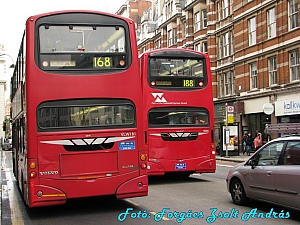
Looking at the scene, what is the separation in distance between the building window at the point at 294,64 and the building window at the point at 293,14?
1678mm

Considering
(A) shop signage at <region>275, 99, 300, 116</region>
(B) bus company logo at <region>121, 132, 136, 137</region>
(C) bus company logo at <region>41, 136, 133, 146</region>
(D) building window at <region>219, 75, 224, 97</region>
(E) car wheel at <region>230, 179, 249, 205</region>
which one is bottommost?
(E) car wheel at <region>230, 179, 249, 205</region>

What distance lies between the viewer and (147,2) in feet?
234

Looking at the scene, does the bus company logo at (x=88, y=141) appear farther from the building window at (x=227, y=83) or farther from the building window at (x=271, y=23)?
the building window at (x=227, y=83)

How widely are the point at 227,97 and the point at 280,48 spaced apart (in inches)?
344

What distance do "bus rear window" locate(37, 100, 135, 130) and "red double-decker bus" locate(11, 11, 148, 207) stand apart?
20mm

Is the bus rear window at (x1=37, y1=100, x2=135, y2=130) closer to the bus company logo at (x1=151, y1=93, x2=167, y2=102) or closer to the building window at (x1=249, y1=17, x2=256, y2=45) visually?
the bus company logo at (x1=151, y1=93, x2=167, y2=102)

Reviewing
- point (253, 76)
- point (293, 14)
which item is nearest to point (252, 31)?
point (253, 76)

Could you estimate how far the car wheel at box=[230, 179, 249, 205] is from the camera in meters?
9.59

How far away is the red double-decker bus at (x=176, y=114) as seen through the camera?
1423 cm

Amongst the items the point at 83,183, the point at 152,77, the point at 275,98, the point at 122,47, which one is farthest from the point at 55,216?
the point at 275,98

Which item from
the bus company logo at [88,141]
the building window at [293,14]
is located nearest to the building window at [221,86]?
the building window at [293,14]

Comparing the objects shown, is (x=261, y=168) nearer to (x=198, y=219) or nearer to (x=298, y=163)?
(x=298, y=163)

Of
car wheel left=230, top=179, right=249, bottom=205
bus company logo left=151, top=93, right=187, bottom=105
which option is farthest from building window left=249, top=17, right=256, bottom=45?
Answer: car wheel left=230, top=179, right=249, bottom=205

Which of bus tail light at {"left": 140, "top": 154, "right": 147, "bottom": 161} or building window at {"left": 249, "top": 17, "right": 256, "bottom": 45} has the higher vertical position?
building window at {"left": 249, "top": 17, "right": 256, "bottom": 45}
